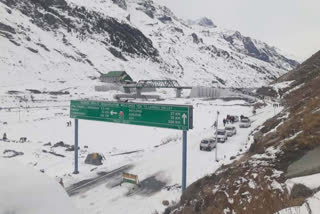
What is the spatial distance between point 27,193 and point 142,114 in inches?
649

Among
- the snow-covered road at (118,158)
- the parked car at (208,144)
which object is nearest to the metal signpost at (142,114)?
the snow-covered road at (118,158)

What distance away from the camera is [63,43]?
130625 millimetres

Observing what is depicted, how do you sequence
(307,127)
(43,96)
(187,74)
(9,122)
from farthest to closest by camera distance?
1. (187,74)
2. (43,96)
3. (9,122)
4. (307,127)

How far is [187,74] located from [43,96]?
113300mm

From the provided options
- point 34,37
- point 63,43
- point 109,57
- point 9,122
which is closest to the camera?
point 9,122

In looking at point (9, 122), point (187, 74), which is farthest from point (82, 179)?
point (187, 74)

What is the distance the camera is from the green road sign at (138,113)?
17484 millimetres

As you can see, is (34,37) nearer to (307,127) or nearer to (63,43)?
(63,43)

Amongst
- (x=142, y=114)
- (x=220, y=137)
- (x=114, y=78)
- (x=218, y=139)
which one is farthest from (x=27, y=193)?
(x=114, y=78)

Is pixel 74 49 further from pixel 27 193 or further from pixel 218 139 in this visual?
pixel 27 193

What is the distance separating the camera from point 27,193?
10.5 ft

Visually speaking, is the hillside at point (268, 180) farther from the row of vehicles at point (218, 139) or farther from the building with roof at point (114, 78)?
the building with roof at point (114, 78)

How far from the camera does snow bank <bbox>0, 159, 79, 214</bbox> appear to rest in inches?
121

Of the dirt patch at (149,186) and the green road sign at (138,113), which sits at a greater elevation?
the green road sign at (138,113)
